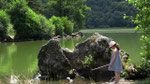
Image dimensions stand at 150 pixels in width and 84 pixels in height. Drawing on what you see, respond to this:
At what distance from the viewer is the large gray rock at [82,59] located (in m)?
12.8

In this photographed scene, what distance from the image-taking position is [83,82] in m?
11.6

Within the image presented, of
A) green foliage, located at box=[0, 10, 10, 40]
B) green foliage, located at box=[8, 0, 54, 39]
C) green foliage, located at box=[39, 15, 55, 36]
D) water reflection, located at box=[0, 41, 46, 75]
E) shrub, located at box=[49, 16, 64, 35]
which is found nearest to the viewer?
water reflection, located at box=[0, 41, 46, 75]

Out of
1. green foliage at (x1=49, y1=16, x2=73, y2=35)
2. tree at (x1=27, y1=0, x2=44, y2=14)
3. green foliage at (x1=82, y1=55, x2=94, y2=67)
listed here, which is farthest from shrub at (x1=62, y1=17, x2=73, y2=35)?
green foliage at (x1=82, y1=55, x2=94, y2=67)

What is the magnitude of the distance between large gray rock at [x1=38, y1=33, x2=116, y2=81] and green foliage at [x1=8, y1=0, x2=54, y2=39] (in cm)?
3762

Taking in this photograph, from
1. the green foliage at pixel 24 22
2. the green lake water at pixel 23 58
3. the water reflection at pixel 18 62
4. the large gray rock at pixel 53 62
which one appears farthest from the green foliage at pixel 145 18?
the green foliage at pixel 24 22

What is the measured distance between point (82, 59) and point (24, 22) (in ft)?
130

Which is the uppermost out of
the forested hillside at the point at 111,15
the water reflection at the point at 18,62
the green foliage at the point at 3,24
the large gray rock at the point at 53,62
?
the large gray rock at the point at 53,62

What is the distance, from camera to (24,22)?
50469mm

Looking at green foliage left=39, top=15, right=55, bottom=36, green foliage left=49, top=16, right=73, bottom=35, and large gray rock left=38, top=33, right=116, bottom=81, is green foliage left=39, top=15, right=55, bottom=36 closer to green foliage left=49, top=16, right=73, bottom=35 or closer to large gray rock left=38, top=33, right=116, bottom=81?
green foliage left=49, top=16, right=73, bottom=35

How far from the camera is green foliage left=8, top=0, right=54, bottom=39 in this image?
49.9 m

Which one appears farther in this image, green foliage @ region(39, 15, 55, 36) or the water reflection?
green foliage @ region(39, 15, 55, 36)

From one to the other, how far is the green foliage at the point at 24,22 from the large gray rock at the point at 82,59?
3762cm

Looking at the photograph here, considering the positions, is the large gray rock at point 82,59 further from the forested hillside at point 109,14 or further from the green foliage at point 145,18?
the forested hillside at point 109,14

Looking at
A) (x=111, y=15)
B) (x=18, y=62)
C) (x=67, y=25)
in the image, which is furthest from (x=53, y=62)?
(x=111, y=15)
